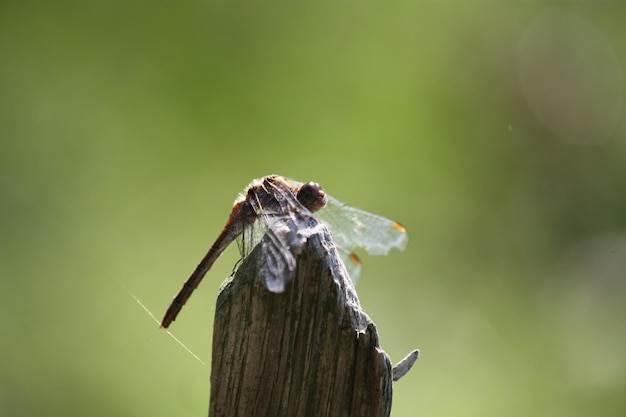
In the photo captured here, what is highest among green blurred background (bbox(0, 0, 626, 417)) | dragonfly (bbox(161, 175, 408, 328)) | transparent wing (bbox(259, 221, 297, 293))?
green blurred background (bbox(0, 0, 626, 417))

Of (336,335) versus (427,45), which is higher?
(427,45)

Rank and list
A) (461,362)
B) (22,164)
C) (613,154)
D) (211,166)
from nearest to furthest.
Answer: (461,362) → (22,164) → (211,166) → (613,154)

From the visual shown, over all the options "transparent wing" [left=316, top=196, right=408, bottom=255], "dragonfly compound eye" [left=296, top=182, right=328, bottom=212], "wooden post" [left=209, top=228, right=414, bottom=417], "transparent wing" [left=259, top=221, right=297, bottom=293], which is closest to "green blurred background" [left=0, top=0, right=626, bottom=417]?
"transparent wing" [left=316, top=196, right=408, bottom=255]

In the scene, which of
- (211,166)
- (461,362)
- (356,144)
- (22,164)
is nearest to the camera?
(461,362)

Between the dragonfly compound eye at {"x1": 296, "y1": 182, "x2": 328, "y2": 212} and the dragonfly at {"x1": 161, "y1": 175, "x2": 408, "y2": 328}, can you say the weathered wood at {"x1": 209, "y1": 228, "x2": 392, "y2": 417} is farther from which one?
the dragonfly compound eye at {"x1": 296, "y1": 182, "x2": 328, "y2": 212}

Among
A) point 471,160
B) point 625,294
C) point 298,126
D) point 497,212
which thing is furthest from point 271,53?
point 625,294

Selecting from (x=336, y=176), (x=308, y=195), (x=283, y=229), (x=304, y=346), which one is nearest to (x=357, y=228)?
(x=308, y=195)

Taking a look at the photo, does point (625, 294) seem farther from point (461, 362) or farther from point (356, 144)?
point (356, 144)
